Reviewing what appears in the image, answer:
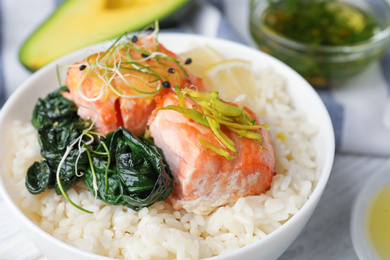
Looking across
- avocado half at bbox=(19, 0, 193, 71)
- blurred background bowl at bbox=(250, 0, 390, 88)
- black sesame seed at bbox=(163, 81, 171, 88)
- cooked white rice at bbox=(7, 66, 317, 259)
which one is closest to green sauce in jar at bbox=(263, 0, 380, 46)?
blurred background bowl at bbox=(250, 0, 390, 88)

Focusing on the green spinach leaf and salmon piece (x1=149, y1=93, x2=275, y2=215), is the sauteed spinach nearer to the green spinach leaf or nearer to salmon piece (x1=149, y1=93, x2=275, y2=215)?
the green spinach leaf

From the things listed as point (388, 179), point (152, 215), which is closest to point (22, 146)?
point (152, 215)

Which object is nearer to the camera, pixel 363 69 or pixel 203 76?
pixel 203 76

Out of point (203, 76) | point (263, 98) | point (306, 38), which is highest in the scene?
point (203, 76)

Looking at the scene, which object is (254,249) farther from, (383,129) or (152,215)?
(383,129)

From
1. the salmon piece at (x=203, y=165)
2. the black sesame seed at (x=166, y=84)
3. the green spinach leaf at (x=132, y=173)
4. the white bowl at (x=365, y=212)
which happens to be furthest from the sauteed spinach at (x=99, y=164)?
the white bowl at (x=365, y=212)

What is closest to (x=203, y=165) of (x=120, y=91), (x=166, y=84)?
(x=166, y=84)

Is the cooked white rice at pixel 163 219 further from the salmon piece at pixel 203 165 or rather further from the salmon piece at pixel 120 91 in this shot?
the salmon piece at pixel 120 91
